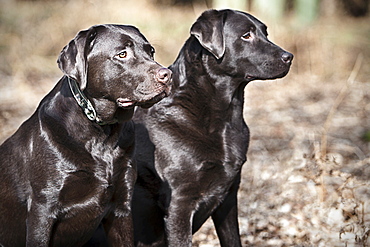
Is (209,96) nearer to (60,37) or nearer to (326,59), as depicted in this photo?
(326,59)

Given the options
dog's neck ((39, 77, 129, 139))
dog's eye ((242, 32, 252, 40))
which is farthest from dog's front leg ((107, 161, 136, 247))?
dog's eye ((242, 32, 252, 40))

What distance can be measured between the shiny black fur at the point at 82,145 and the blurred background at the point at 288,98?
1.81 metres

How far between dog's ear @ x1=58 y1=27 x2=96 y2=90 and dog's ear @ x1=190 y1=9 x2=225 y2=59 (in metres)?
0.87

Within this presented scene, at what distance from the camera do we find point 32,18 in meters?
11.7

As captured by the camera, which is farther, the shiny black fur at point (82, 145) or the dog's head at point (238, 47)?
the dog's head at point (238, 47)

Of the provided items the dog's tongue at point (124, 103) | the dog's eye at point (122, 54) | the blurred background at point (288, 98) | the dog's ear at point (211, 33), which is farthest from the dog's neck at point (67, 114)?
the blurred background at point (288, 98)

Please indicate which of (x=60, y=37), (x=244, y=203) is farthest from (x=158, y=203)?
(x=60, y=37)

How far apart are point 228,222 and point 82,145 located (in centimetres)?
150

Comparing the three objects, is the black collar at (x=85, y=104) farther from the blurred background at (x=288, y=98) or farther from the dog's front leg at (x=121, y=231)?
the blurred background at (x=288, y=98)

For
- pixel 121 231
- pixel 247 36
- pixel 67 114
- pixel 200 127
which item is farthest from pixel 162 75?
pixel 121 231

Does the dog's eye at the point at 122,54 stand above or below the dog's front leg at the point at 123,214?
above

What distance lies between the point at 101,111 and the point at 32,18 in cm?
904

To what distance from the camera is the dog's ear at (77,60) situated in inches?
123

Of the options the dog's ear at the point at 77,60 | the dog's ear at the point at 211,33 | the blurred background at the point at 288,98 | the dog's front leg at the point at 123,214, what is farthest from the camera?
the blurred background at the point at 288,98
